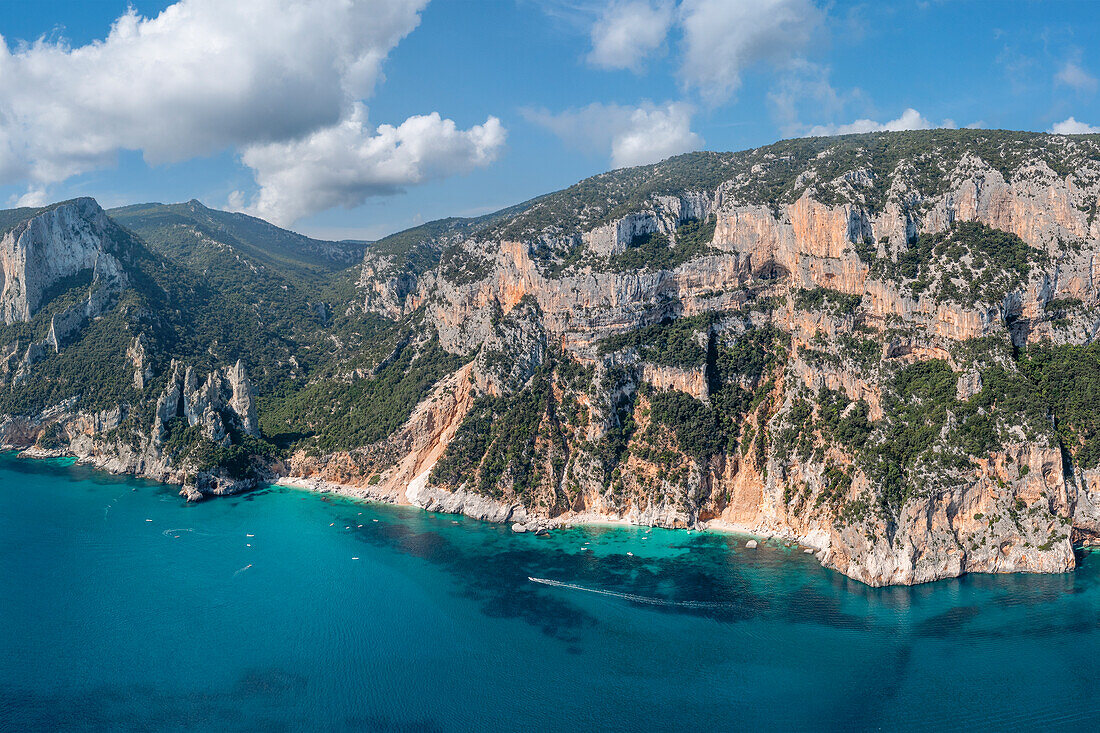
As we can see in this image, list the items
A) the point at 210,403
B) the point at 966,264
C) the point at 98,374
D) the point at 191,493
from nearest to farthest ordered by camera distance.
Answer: the point at 966,264, the point at 191,493, the point at 210,403, the point at 98,374

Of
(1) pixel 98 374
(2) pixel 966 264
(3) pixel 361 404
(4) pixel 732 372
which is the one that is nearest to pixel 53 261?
(1) pixel 98 374

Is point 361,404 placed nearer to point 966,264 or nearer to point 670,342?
point 670,342

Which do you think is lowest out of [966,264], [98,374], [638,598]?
[638,598]

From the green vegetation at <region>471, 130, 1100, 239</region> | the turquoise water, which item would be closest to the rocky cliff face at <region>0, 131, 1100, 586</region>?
the green vegetation at <region>471, 130, 1100, 239</region>

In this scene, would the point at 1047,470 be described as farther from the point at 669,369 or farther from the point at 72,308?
the point at 72,308

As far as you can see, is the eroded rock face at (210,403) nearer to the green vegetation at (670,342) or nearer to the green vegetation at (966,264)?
the green vegetation at (670,342)

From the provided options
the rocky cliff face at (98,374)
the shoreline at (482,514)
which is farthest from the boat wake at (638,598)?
the rocky cliff face at (98,374)

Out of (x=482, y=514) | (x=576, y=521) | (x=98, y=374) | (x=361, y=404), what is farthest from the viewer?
(x=98, y=374)

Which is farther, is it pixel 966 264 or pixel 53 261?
pixel 53 261
